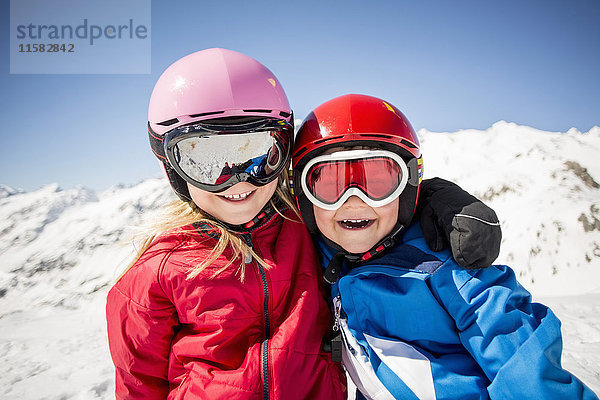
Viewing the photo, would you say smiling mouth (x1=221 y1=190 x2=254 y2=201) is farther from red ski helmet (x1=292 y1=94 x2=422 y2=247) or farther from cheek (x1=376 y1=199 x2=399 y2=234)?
cheek (x1=376 y1=199 x2=399 y2=234)

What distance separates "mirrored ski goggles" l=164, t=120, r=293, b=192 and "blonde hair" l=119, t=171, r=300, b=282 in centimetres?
24

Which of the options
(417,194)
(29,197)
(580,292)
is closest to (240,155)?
(417,194)

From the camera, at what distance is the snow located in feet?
11.0

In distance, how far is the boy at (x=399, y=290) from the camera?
1.22 metres

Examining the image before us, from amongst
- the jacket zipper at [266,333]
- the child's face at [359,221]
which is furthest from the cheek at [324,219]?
the jacket zipper at [266,333]

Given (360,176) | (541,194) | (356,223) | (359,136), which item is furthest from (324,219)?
(541,194)

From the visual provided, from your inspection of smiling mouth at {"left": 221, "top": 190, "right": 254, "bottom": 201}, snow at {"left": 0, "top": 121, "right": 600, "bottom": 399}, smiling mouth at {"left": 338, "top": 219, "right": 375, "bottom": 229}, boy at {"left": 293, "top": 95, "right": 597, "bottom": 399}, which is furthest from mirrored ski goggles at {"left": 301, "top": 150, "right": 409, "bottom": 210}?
snow at {"left": 0, "top": 121, "right": 600, "bottom": 399}

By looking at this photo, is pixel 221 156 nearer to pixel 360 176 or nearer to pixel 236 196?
pixel 236 196

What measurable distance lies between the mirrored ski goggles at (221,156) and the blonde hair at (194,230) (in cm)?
24

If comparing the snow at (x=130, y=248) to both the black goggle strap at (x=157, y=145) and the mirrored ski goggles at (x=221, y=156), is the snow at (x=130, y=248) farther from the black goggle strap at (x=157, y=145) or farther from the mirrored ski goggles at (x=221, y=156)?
the mirrored ski goggles at (x=221, y=156)

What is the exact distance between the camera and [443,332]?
145cm

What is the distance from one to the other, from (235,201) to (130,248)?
7175 mm

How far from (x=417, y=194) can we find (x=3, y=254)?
10519 millimetres

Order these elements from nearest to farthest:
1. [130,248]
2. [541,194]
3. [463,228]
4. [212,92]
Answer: [463,228] → [212,92] → [541,194] → [130,248]
